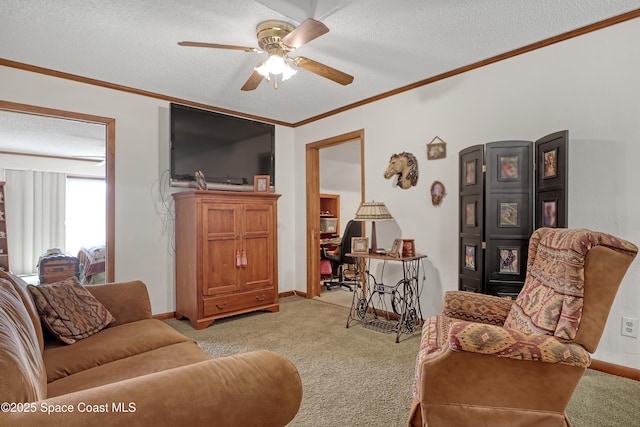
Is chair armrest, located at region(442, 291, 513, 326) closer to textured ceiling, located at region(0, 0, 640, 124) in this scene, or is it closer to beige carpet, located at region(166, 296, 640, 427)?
beige carpet, located at region(166, 296, 640, 427)

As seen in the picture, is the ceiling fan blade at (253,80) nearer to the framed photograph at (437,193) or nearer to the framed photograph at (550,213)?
the framed photograph at (437,193)

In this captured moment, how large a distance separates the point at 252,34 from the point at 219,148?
5.91 ft

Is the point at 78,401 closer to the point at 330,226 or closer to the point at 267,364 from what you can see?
the point at 267,364

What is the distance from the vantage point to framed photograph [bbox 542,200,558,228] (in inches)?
91.3

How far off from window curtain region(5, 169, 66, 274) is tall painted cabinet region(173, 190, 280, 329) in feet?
15.1

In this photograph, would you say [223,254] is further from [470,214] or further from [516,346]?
[516,346]

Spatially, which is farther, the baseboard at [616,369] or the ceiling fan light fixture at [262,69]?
the ceiling fan light fixture at [262,69]

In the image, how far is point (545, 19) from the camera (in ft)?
7.70

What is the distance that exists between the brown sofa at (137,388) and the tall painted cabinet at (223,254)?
1848 millimetres

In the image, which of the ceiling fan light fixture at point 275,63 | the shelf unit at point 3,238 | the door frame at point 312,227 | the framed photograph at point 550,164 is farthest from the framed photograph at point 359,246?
the shelf unit at point 3,238

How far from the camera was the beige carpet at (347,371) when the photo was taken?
6.15 ft

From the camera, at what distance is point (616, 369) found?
91.8 inches

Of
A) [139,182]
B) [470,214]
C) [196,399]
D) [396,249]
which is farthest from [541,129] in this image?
[139,182]

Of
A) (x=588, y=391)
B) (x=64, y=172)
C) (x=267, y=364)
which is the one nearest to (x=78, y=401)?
(x=267, y=364)
